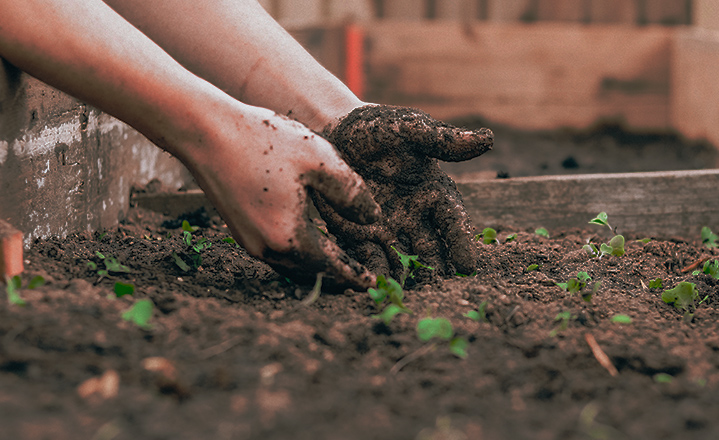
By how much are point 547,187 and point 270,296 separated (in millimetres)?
1205

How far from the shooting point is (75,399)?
28.7 inches

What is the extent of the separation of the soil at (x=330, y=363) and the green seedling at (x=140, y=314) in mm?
12

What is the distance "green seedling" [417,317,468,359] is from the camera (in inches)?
36.2

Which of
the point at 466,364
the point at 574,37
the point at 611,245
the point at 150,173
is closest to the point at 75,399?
the point at 466,364

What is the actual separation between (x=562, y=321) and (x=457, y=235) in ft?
1.22

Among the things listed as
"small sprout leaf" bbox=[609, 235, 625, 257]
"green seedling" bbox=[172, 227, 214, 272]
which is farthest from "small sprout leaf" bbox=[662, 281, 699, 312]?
"green seedling" bbox=[172, 227, 214, 272]

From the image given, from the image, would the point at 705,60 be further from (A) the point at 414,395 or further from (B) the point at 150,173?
(A) the point at 414,395

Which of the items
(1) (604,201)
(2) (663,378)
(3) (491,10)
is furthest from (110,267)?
(3) (491,10)

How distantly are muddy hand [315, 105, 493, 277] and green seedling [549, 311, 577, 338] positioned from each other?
333 millimetres

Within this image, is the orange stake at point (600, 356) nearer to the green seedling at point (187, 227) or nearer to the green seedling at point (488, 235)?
the green seedling at point (488, 235)

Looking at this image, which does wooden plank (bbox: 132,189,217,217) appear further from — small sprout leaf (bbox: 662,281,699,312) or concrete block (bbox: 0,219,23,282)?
small sprout leaf (bbox: 662,281,699,312)

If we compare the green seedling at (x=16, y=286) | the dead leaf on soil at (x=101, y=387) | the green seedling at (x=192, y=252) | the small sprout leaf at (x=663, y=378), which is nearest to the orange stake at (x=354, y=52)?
the green seedling at (x=192, y=252)

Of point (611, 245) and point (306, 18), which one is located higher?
point (306, 18)

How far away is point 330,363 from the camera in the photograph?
2.96 ft
